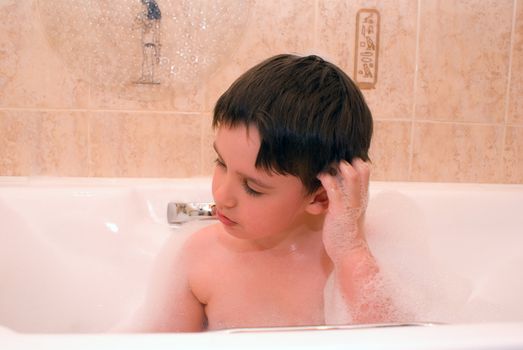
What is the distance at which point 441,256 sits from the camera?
3.96 feet

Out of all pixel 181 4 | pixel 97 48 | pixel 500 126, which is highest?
pixel 181 4

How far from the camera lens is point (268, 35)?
1276 millimetres

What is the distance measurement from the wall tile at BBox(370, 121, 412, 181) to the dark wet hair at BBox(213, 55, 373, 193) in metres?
0.57

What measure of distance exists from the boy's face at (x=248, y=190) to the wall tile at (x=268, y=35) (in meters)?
0.54

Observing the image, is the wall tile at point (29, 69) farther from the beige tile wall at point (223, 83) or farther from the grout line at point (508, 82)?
the grout line at point (508, 82)

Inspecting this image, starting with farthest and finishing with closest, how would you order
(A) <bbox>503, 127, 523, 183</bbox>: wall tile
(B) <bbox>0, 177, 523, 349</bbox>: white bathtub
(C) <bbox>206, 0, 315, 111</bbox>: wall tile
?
(A) <bbox>503, 127, 523, 183</bbox>: wall tile
(C) <bbox>206, 0, 315, 111</bbox>: wall tile
(B) <bbox>0, 177, 523, 349</bbox>: white bathtub

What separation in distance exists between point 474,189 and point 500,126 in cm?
21

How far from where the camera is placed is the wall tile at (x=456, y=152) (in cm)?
137

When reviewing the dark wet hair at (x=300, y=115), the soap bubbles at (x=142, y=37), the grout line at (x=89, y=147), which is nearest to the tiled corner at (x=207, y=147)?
the soap bubbles at (x=142, y=37)

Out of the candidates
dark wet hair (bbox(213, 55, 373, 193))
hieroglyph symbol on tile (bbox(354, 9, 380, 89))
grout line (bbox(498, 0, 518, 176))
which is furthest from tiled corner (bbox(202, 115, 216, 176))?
Result: grout line (bbox(498, 0, 518, 176))

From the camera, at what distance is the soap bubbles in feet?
4.03

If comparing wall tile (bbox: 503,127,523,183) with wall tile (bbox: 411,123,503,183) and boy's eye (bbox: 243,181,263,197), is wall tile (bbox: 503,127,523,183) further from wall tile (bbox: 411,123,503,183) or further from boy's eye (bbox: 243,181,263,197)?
boy's eye (bbox: 243,181,263,197)

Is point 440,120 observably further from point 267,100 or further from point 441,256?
point 267,100

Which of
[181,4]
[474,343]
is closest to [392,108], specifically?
[181,4]
